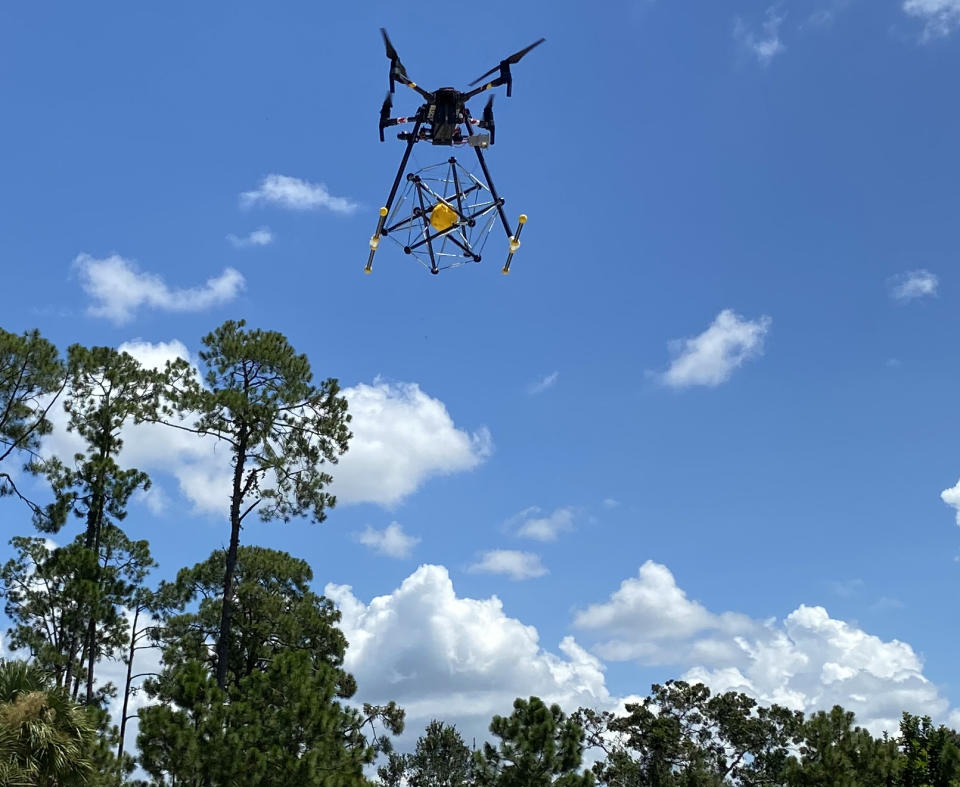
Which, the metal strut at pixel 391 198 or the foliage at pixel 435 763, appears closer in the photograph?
the metal strut at pixel 391 198

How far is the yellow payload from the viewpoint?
592 inches

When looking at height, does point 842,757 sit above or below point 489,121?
below

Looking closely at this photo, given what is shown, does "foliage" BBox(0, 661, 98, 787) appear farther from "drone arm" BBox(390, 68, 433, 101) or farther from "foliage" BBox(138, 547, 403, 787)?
"drone arm" BBox(390, 68, 433, 101)

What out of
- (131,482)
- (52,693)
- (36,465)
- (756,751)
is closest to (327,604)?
(131,482)

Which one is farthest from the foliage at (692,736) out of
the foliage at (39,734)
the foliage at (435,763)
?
the foliage at (39,734)

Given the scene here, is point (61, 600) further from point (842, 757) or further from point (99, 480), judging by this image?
point (842, 757)

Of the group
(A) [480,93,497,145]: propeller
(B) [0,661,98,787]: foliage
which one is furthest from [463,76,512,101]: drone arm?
(B) [0,661,98,787]: foliage

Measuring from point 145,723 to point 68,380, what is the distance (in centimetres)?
1330

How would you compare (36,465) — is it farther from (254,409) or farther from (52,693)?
(52,693)

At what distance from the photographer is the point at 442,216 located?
49.3 feet

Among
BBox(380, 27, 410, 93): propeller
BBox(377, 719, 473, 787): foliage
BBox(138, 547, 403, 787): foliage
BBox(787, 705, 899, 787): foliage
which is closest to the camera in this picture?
BBox(380, 27, 410, 93): propeller

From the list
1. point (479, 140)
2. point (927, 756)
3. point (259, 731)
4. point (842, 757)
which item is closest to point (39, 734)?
point (259, 731)

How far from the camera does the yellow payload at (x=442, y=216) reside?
15.0 metres

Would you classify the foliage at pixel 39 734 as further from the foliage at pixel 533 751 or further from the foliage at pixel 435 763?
the foliage at pixel 435 763
